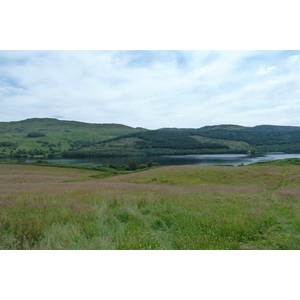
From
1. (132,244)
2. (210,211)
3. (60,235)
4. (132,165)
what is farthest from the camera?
(132,165)

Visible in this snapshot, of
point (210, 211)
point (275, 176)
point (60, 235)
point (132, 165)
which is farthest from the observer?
point (132, 165)

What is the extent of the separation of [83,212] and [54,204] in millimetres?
2235

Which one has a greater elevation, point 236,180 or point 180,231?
point 180,231

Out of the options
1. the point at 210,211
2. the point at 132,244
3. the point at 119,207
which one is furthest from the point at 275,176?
the point at 132,244

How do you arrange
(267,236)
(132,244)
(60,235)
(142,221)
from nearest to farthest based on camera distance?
(132,244), (60,235), (267,236), (142,221)

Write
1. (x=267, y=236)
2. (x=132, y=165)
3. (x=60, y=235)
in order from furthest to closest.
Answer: (x=132, y=165)
(x=267, y=236)
(x=60, y=235)

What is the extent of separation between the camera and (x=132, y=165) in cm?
8819

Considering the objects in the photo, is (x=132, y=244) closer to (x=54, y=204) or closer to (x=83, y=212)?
(x=83, y=212)

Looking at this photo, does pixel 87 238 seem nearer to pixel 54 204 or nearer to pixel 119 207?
pixel 119 207

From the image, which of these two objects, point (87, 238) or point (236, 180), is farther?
point (236, 180)

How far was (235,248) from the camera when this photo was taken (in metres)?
5.97

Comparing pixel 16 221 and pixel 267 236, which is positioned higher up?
pixel 16 221

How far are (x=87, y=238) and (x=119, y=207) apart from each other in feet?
11.1

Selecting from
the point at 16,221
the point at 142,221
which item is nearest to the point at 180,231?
the point at 142,221
